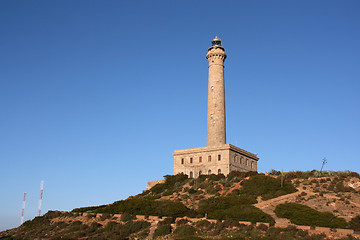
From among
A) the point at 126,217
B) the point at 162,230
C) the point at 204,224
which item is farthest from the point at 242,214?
the point at 126,217

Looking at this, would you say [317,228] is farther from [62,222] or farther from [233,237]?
[62,222]

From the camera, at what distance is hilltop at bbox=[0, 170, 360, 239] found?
3052cm

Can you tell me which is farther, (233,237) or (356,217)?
(356,217)

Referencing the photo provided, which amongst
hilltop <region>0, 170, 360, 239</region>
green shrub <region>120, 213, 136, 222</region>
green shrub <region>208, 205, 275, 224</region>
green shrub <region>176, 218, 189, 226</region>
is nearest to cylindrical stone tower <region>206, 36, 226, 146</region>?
hilltop <region>0, 170, 360, 239</region>

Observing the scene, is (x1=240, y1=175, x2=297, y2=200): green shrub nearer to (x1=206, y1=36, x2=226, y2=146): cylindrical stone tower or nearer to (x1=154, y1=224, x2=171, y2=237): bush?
(x1=206, y1=36, x2=226, y2=146): cylindrical stone tower

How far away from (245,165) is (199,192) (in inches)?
605

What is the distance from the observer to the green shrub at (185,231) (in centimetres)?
3110

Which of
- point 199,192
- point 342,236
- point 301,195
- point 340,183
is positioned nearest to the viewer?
point 342,236

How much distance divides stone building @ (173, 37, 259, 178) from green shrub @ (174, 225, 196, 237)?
78.8 feet

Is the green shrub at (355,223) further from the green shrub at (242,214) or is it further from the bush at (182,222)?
the bush at (182,222)

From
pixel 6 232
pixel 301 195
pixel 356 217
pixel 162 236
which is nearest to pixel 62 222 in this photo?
pixel 6 232

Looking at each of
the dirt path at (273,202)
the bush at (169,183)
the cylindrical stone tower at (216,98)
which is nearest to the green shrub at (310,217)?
the dirt path at (273,202)

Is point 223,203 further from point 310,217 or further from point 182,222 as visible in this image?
point 310,217

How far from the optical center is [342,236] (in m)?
27.7
